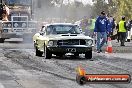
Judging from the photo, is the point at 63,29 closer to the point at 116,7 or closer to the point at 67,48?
the point at 67,48

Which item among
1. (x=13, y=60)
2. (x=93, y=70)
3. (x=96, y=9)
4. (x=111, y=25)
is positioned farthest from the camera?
(x=96, y=9)

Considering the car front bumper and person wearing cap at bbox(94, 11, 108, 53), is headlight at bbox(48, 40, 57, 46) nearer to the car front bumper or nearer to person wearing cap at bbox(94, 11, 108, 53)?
Answer: the car front bumper

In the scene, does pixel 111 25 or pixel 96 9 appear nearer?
pixel 111 25

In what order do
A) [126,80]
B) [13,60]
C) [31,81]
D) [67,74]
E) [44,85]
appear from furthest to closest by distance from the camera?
1. [13,60]
2. [67,74]
3. [31,81]
4. [44,85]
5. [126,80]

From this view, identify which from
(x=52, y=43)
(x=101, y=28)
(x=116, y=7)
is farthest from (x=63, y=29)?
(x=116, y=7)

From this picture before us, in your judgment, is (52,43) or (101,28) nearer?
(52,43)

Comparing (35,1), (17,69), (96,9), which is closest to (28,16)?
(35,1)

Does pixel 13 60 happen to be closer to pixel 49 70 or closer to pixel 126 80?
pixel 49 70

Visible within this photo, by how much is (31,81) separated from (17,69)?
3031 millimetres

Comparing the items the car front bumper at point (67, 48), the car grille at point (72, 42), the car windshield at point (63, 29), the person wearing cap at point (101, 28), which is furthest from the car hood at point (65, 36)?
the person wearing cap at point (101, 28)

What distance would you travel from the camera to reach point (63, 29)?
63.3 ft

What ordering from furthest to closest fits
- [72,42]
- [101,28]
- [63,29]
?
1. [101,28]
2. [63,29]
3. [72,42]

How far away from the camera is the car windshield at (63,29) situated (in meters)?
19.1

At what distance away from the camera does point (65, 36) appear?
59.8 feet
